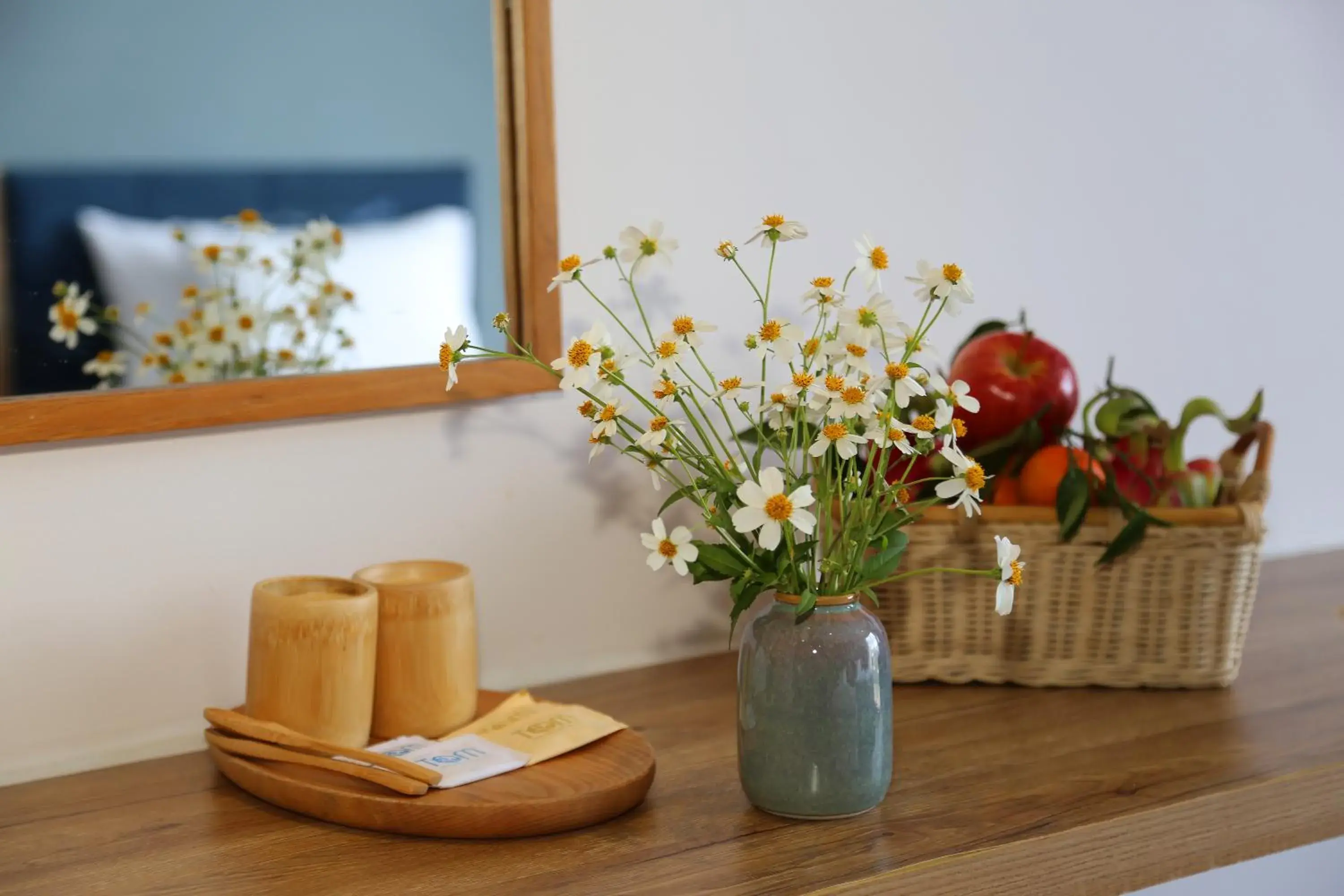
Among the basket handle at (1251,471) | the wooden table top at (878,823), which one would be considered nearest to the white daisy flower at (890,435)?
the wooden table top at (878,823)

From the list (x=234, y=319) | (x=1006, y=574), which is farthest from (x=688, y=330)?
(x=234, y=319)

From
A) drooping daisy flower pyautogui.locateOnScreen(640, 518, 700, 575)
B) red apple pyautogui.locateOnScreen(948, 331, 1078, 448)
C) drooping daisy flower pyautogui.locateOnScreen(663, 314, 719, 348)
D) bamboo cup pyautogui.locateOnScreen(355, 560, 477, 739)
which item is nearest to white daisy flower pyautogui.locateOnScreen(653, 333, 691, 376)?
drooping daisy flower pyautogui.locateOnScreen(663, 314, 719, 348)

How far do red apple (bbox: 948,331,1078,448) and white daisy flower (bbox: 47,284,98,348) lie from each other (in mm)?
706

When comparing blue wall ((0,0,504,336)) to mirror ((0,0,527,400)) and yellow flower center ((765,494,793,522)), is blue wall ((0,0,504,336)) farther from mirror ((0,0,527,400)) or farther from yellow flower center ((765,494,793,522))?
yellow flower center ((765,494,793,522))

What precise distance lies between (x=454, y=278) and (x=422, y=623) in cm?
31

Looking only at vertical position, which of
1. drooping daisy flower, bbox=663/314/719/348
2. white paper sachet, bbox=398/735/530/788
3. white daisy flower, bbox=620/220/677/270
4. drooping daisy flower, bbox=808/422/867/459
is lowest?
white paper sachet, bbox=398/735/530/788

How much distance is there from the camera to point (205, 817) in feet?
3.18

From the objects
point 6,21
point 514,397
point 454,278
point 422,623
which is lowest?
point 422,623

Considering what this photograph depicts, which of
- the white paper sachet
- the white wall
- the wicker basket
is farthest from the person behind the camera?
the wicker basket

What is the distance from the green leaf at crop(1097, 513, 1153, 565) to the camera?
116 centimetres

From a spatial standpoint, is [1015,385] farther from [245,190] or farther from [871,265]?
[245,190]

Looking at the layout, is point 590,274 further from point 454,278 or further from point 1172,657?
point 1172,657

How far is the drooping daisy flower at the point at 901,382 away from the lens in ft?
2.91

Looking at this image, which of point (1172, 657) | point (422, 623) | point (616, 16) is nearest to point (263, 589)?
point (422, 623)
